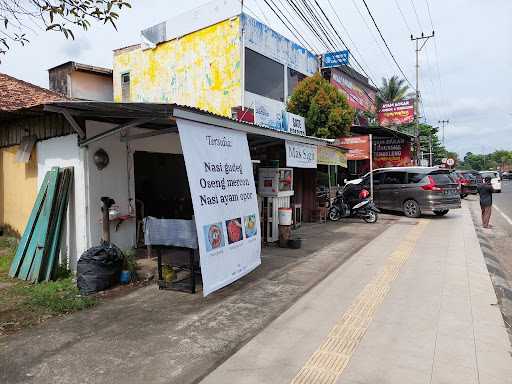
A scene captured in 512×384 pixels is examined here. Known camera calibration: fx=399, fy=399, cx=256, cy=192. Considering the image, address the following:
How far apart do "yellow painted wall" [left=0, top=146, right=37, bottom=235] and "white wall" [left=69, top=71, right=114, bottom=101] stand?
33.8 feet

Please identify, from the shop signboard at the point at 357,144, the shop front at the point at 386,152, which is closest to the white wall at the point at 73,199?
the shop signboard at the point at 357,144

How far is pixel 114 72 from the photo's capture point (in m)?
18.2

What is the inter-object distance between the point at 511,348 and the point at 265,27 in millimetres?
13787

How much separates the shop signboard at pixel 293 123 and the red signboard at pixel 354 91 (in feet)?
24.7

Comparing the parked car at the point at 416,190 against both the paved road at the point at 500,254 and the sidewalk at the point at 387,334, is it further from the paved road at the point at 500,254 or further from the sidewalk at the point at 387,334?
the sidewalk at the point at 387,334

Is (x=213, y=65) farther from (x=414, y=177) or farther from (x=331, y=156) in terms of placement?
(x=414, y=177)

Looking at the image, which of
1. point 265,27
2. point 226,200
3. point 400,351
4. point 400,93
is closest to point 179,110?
point 226,200

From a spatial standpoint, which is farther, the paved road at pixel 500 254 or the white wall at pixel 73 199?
the white wall at pixel 73 199

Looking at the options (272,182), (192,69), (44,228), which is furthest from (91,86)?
(44,228)

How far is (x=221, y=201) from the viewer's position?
5340mm

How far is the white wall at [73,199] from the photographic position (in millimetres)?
6418

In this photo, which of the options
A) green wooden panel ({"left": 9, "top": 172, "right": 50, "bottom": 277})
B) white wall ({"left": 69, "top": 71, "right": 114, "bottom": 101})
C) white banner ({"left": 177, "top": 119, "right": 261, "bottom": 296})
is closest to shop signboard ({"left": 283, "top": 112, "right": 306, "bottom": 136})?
white banner ({"left": 177, "top": 119, "right": 261, "bottom": 296})

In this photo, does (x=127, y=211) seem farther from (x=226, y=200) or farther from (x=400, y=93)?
(x=400, y=93)

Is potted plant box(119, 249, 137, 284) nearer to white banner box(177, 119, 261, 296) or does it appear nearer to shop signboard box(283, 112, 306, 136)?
white banner box(177, 119, 261, 296)
